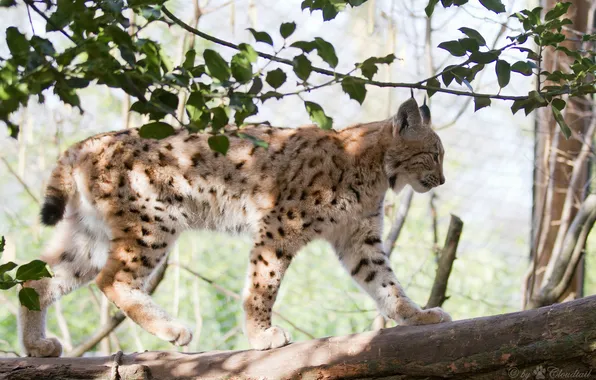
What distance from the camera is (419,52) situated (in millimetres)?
7277

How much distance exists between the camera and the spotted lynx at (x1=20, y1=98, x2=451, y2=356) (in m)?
4.60

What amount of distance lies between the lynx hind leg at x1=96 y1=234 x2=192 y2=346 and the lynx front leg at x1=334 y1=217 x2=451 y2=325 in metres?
1.12

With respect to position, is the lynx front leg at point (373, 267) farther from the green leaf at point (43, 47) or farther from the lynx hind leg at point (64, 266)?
the green leaf at point (43, 47)

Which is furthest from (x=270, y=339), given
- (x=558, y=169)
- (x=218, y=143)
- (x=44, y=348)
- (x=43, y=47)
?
(x=558, y=169)

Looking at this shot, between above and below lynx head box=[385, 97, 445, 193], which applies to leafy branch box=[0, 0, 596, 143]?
below

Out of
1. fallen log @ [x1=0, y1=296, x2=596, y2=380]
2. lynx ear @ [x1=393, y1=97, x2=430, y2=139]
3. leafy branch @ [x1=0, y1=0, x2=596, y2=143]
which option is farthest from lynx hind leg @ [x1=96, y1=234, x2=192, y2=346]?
leafy branch @ [x1=0, y1=0, x2=596, y2=143]

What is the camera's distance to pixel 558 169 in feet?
21.7

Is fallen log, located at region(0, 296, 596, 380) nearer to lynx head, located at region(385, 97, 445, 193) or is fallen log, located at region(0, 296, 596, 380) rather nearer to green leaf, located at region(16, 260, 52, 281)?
green leaf, located at region(16, 260, 52, 281)

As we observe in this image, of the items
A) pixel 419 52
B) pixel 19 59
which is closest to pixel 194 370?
pixel 19 59

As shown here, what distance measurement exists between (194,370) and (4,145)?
6.49m

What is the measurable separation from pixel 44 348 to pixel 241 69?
2.70 m

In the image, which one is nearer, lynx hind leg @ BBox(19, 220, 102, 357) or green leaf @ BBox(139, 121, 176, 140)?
green leaf @ BBox(139, 121, 176, 140)

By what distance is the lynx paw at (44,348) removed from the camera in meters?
4.43

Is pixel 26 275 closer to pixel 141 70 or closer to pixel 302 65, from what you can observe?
pixel 141 70
